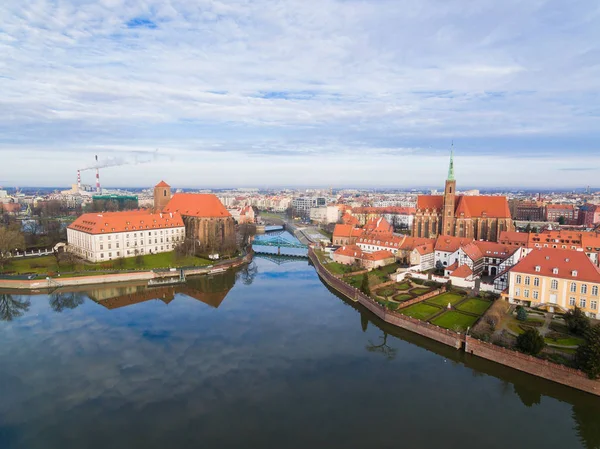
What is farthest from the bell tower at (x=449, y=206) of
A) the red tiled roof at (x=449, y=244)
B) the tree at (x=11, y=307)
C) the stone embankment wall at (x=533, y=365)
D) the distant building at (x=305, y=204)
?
the distant building at (x=305, y=204)

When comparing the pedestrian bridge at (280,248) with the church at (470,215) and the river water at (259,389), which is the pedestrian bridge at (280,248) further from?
the river water at (259,389)

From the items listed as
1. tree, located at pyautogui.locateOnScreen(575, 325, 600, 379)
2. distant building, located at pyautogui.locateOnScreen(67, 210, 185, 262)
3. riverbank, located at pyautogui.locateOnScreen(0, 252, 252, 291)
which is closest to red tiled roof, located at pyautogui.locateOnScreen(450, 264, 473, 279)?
tree, located at pyautogui.locateOnScreen(575, 325, 600, 379)

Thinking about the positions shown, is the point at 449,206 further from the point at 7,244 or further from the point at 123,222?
the point at 7,244

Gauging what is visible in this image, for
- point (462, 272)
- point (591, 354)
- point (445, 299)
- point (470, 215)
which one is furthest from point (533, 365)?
point (470, 215)

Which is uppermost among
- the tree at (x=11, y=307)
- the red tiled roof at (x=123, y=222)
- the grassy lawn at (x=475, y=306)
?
the red tiled roof at (x=123, y=222)

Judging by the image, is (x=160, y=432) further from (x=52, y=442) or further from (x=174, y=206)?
(x=174, y=206)
